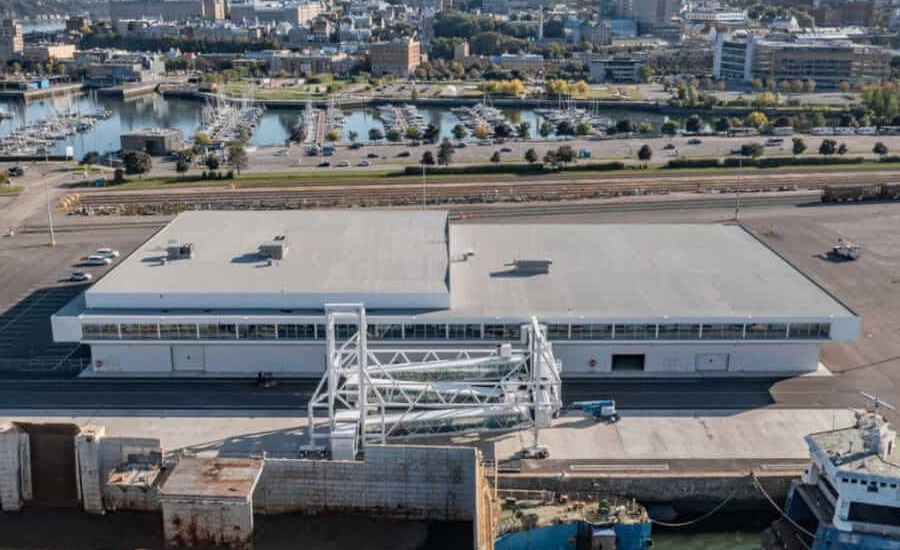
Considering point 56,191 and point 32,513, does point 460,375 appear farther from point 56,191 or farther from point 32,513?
point 56,191

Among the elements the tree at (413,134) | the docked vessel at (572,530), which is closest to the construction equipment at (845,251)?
the docked vessel at (572,530)

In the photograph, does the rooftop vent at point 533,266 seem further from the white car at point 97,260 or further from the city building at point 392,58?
the city building at point 392,58

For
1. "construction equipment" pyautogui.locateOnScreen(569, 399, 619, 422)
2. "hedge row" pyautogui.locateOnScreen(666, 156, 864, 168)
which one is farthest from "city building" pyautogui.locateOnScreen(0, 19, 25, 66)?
"construction equipment" pyautogui.locateOnScreen(569, 399, 619, 422)

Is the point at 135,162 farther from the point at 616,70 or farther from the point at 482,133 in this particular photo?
the point at 616,70

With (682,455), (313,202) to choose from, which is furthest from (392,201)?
(682,455)

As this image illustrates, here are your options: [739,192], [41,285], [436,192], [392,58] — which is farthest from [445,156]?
[392,58]

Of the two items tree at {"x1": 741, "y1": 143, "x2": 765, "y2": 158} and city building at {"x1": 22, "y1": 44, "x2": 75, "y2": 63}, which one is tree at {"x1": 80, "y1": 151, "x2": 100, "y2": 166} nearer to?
tree at {"x1": 741, "y1": 143, "x2": 765, "y2": 158}
